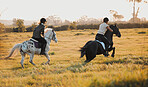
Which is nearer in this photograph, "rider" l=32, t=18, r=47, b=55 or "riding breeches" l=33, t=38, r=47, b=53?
"rider" l=32, t=18, r=47, b=55

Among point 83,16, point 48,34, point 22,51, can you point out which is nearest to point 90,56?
point 48,34

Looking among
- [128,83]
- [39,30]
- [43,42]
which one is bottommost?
[128,83]

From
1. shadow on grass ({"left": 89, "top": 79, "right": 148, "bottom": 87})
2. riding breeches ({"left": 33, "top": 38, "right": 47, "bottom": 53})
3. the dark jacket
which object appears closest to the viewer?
shadow on grass ({"left": 89, "top": 79, "right": 148, "bottom": 87})

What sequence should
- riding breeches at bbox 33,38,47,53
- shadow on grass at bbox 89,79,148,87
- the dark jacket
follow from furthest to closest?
riding breeches at bbox 33,38,47,53
the dark jacket
shadow on grass at bbox 89,79,148,87

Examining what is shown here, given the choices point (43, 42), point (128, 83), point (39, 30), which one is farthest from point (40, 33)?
point (128, 83)

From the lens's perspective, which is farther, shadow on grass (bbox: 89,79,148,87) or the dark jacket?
the dark jacket

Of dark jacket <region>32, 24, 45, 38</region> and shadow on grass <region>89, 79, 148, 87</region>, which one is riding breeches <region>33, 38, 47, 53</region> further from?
shadow on grass <region>89, 79, 148, 87</region>

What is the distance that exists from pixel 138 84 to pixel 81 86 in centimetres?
112

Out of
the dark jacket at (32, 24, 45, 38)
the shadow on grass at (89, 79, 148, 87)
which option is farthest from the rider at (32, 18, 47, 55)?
the shadow on grass at (89, 79, 148, 87)

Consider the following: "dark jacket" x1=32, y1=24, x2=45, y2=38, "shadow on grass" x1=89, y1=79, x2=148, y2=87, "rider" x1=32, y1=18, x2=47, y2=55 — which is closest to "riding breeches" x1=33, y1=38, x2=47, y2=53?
"rider" x1=32, y1=18, x2=47, y2=55

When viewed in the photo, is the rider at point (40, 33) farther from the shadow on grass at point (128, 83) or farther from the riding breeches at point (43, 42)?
the shadow on grass at point (128, 83)

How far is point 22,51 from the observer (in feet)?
35.9

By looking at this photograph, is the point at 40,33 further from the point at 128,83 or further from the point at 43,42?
the point at 128,83

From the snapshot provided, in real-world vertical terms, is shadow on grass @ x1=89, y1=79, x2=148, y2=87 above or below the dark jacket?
below
